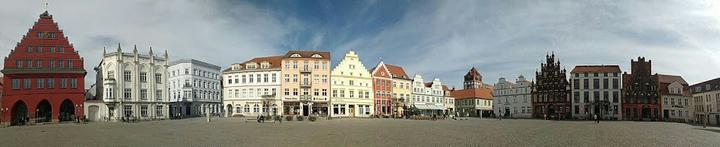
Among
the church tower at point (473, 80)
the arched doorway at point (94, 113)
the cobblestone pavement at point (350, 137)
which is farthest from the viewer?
the church tower at point (473, 80)

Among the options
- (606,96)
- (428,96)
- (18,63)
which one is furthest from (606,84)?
(18,63)

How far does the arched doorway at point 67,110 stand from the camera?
62.6 meters

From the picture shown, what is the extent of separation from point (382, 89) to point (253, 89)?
70.7 ft

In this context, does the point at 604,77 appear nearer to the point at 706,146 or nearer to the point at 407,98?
the point at 407,98

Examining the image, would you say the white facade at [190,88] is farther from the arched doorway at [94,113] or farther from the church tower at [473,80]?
the church tower at [473,80]

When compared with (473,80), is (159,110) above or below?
below

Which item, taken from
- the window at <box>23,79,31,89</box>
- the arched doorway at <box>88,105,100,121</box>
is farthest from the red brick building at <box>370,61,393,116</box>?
the window at <box>23,79,31,89</box>

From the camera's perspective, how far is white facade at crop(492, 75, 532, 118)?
303 ft

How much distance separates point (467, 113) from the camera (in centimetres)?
11044

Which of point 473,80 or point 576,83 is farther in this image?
point 473,80

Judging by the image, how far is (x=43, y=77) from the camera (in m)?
60.8

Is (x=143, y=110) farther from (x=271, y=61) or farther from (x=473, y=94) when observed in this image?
(x=473, y=94)

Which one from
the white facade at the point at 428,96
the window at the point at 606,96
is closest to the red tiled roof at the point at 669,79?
the window at the point at 606,96

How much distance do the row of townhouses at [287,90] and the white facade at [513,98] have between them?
0.19 metres
